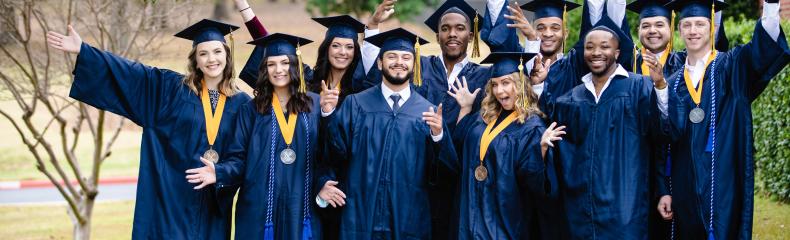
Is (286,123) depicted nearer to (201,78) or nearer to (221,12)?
(201,78)

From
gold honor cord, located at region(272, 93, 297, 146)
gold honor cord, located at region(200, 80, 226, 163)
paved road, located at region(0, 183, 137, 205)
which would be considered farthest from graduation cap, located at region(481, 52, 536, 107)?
paved road, located at region(0, 183, 137, 205)

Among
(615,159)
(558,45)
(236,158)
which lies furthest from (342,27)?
(615,159)

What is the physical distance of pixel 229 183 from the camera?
19.9 feet

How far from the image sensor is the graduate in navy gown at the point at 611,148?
19.2 ft

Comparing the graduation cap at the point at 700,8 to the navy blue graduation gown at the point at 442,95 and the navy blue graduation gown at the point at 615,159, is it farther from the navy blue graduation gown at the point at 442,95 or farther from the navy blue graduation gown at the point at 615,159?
the navy blue graduation gown at the point at 442,95

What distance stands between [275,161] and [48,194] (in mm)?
11511

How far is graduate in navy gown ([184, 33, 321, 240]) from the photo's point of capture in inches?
239

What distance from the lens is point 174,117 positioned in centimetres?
623

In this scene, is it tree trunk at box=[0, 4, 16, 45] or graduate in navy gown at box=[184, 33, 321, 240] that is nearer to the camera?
graduate in navy gown at box=[184, 33, 321, 240]

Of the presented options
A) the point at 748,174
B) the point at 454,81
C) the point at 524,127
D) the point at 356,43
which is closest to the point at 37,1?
the point at 356,43

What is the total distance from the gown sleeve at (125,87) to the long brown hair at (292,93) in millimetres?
513

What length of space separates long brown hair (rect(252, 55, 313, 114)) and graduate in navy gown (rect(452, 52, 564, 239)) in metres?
1.03

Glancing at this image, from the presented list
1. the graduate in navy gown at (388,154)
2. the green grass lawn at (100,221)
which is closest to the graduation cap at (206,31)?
the graduate in navy gown at (388,154)

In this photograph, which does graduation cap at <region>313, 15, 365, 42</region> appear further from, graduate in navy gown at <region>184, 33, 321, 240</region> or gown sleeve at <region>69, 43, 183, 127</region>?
gown sleeve at <region>69, 43, 183, 127</region>
